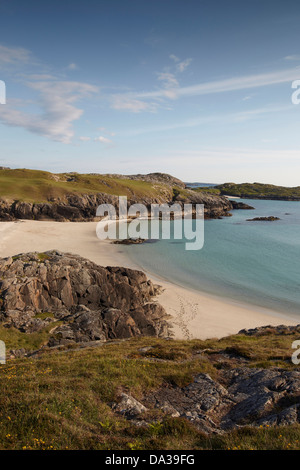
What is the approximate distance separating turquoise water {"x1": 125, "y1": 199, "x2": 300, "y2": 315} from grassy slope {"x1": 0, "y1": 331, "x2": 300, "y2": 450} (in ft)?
92.2

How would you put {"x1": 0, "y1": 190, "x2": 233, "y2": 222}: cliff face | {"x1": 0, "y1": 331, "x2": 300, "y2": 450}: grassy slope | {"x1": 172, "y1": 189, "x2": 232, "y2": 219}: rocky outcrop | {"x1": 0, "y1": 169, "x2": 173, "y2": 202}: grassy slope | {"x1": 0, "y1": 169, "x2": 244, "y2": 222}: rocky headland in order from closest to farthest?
{"x1": 0, "y1": 331, "x2": 300, "y2": 450}: grassy slope, {"x1": 0, "y1": 190, "x2": 233, "y2": 222}: cliff face, {"x1": 0, "y1": 169, "x2": 244, "y2": 222}: rocky headland, {"x1": 0, "y1": 169, "x2": 173, "y2": 202}: grassy slope, {"x1": 172, "y1": 189, "x2": 232, "y2": 219}: rocky outcrop

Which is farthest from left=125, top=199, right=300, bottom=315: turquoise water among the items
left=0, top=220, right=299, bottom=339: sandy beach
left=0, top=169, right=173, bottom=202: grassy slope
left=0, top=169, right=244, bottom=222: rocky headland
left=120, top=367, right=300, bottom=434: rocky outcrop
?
left=0, top=169, right=173, bottom=202: grassy slope

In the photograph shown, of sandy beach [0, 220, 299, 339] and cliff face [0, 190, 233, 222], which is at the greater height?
cliff face [0, 190, 233, 222]

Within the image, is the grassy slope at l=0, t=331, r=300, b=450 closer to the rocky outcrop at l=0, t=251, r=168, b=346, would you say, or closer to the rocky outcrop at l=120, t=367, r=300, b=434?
the rocky outcrop at l=120, t=367, r=300, b=434

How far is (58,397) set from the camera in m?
10.6

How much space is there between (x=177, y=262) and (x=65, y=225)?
47659 millimetres

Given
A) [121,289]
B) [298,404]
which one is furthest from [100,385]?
[121,289]

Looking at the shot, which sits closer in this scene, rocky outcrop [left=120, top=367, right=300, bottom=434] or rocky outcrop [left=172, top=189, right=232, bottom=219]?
rocky outcrop [left=120, top=367, right=300, bottom=434]

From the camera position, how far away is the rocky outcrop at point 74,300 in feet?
90.0

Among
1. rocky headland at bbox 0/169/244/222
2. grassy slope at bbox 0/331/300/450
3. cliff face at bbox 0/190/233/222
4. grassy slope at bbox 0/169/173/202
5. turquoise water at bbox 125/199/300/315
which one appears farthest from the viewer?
grassy slope at bbox 0/169/173/202

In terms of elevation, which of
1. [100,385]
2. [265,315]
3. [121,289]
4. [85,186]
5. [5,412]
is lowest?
[265,315]

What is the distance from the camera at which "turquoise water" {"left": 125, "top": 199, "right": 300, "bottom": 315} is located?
44.9 meters

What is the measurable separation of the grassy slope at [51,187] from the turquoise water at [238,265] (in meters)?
58.6

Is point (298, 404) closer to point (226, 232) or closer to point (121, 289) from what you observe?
point (121, 289)
